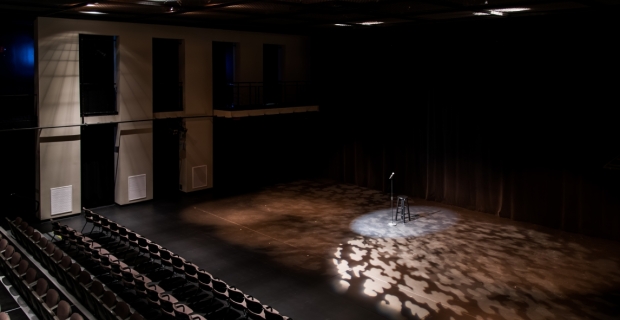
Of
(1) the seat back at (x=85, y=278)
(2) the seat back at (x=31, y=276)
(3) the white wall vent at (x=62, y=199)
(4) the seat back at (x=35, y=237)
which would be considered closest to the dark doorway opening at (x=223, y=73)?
(3) the white wall vent at (x=62, y=199)

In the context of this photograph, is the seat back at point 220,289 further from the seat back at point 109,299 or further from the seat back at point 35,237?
the seat back at point 35,237

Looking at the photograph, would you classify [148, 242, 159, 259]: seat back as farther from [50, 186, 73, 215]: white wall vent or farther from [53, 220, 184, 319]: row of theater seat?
[50, 186, 73, 215]: white wall vent

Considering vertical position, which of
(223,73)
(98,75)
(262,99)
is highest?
(223,73)

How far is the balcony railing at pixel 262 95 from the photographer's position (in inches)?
818

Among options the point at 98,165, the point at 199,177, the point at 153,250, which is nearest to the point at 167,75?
the point at 199,177

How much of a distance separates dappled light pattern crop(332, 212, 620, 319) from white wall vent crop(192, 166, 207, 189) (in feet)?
25.0

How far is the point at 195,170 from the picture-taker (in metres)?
20.3

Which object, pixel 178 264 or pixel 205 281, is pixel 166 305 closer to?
pixel 205 281

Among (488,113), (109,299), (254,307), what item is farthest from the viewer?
(488,113)

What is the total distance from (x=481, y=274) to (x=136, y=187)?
11541 mm

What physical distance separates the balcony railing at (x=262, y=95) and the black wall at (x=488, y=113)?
108 centimetres

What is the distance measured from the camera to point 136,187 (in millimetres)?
18734

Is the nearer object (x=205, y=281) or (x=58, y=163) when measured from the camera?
(x=205, y=281)

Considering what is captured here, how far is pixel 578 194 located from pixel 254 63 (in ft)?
39.7
